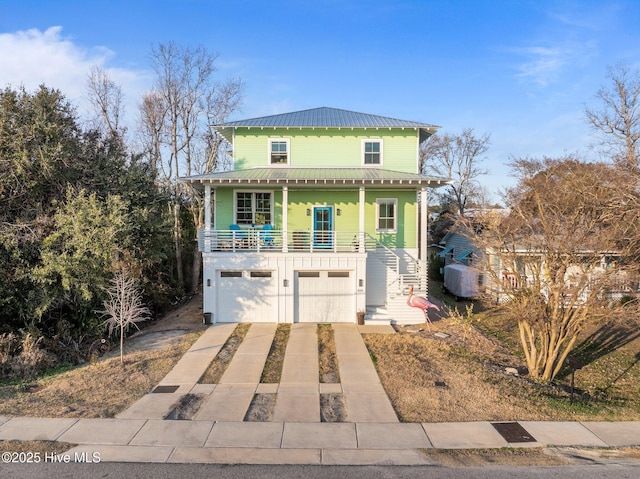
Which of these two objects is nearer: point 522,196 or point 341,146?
point 522,196

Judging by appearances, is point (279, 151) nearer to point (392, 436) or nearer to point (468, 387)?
point (468, 387)

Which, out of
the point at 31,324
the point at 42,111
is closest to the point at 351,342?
the point at 31,324

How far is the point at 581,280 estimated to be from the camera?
9.76m

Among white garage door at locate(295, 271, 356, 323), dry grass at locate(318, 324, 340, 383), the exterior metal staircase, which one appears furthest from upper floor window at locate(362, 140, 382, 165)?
dry grass at locate(318, 324, 340, 383)

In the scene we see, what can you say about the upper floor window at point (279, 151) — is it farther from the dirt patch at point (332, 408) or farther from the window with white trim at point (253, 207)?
the dirt patch at point (332, 408)

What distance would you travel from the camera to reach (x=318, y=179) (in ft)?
50.4

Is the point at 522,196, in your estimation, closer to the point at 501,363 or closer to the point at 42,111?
the point at 501,363

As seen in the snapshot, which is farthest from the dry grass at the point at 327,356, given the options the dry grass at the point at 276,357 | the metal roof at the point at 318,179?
the metal roof at the point at 318,179

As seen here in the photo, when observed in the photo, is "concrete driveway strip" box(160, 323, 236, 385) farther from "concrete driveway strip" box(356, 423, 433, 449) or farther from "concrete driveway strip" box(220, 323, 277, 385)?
"concrete driveway strip" box(356, 423, 433, 449)

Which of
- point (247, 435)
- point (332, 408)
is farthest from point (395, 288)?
point (247, 435)

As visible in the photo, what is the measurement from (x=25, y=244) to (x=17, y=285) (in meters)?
1.28

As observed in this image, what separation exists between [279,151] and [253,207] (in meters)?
2.85

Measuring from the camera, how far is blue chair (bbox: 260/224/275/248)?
623 inches

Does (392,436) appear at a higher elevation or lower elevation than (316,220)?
lower
